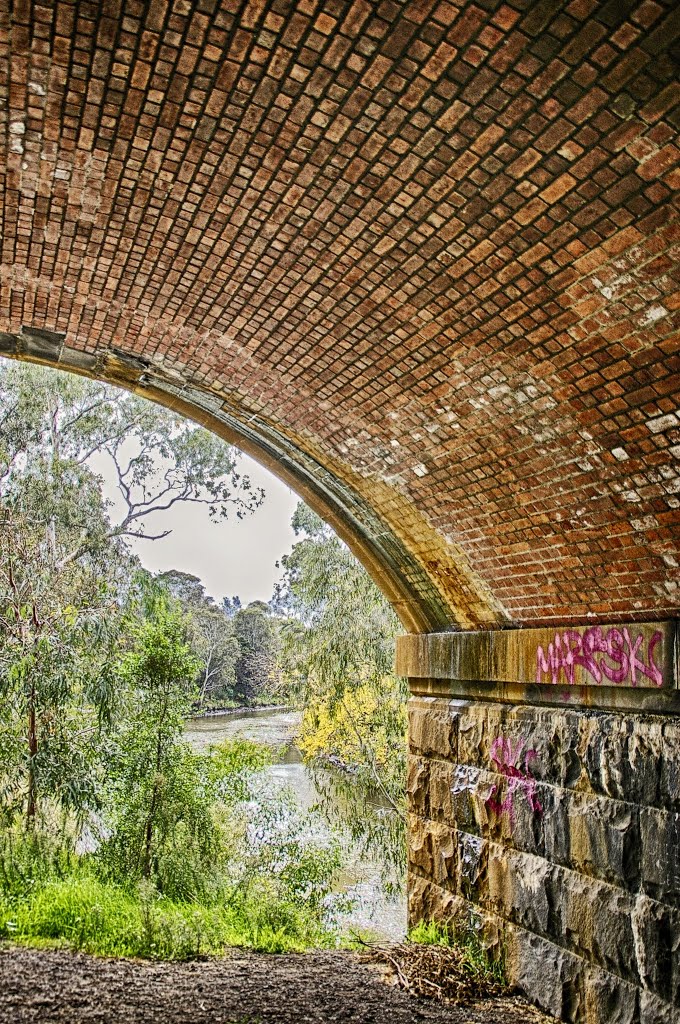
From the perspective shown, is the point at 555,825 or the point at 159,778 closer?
the point at 555,825

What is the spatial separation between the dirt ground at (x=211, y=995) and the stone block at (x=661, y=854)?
1475 mm

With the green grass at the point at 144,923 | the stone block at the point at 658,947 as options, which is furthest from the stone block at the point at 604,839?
the green grass at the point at 144,923

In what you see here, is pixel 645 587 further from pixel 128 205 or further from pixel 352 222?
pixel 128 205

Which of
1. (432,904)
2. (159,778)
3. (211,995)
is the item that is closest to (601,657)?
(432,904)

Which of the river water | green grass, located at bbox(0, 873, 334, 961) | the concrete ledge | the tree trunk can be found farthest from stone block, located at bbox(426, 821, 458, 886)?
the river water

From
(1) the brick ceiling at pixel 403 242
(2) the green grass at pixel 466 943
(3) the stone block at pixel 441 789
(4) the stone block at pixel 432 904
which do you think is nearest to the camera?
(1) the brick ceiling at pixel 403 242

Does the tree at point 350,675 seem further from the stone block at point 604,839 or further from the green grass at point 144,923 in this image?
the stone block at point 604,839

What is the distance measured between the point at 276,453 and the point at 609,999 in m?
4.77

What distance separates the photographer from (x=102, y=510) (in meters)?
17.0

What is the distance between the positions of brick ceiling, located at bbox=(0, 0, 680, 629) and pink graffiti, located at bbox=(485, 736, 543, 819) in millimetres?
1000

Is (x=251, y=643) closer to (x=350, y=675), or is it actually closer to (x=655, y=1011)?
(x=350, y=675)

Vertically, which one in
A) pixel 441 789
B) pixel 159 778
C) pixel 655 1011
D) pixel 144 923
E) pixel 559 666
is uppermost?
pixel 559 666

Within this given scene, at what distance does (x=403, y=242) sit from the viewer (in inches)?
155

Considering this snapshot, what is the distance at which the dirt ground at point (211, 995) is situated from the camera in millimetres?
5070
